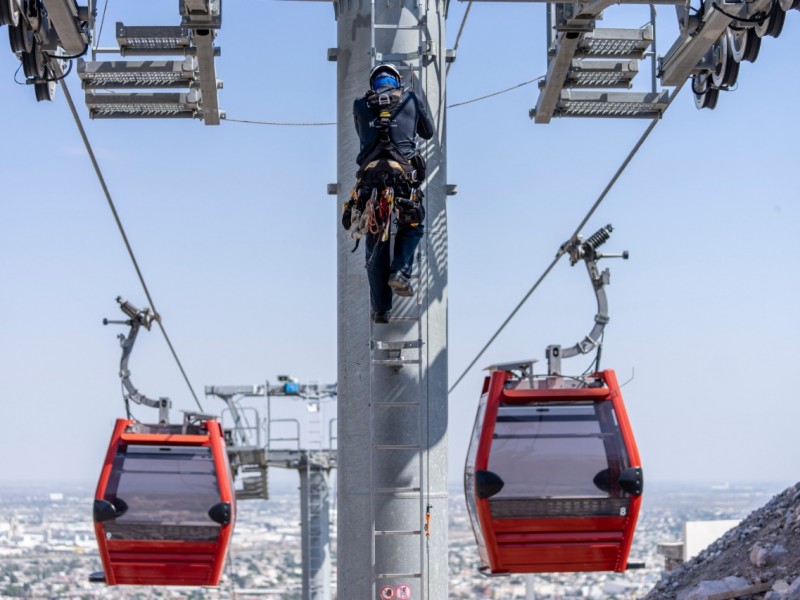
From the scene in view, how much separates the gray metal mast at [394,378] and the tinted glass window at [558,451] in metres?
2.15

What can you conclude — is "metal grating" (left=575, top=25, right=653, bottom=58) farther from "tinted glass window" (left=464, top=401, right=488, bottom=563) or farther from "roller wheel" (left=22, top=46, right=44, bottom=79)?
"roller wheel" (left=22, top=46, right=44, bottom=79)

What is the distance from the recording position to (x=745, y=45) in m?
9.76

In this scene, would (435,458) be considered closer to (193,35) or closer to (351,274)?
(351,274)

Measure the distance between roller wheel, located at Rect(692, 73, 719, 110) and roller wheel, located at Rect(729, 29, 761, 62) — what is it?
107cm

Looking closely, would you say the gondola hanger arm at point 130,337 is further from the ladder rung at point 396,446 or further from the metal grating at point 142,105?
the ladder rung at point 396,446

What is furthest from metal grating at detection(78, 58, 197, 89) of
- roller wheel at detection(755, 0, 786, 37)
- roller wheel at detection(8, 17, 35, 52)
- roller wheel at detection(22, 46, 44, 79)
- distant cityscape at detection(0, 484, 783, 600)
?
distant cityscape at detection(0, 484, 783, 600)

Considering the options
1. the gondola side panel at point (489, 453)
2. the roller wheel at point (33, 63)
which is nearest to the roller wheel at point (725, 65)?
the gondola side panel at point (489, 453)

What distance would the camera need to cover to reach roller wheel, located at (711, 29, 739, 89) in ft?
34.8

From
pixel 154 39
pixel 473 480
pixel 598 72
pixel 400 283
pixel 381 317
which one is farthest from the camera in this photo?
pixel 598 72

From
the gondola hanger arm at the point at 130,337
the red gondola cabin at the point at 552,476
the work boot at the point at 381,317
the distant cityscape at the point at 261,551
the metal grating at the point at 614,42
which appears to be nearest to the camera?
the work boot at the point at 381,317

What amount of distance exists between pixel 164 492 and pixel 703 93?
6.48 m

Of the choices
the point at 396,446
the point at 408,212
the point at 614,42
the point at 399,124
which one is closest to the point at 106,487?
the point at 396,446

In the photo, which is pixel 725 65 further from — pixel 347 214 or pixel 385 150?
pixel 347 214

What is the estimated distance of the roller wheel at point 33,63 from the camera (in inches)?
403
